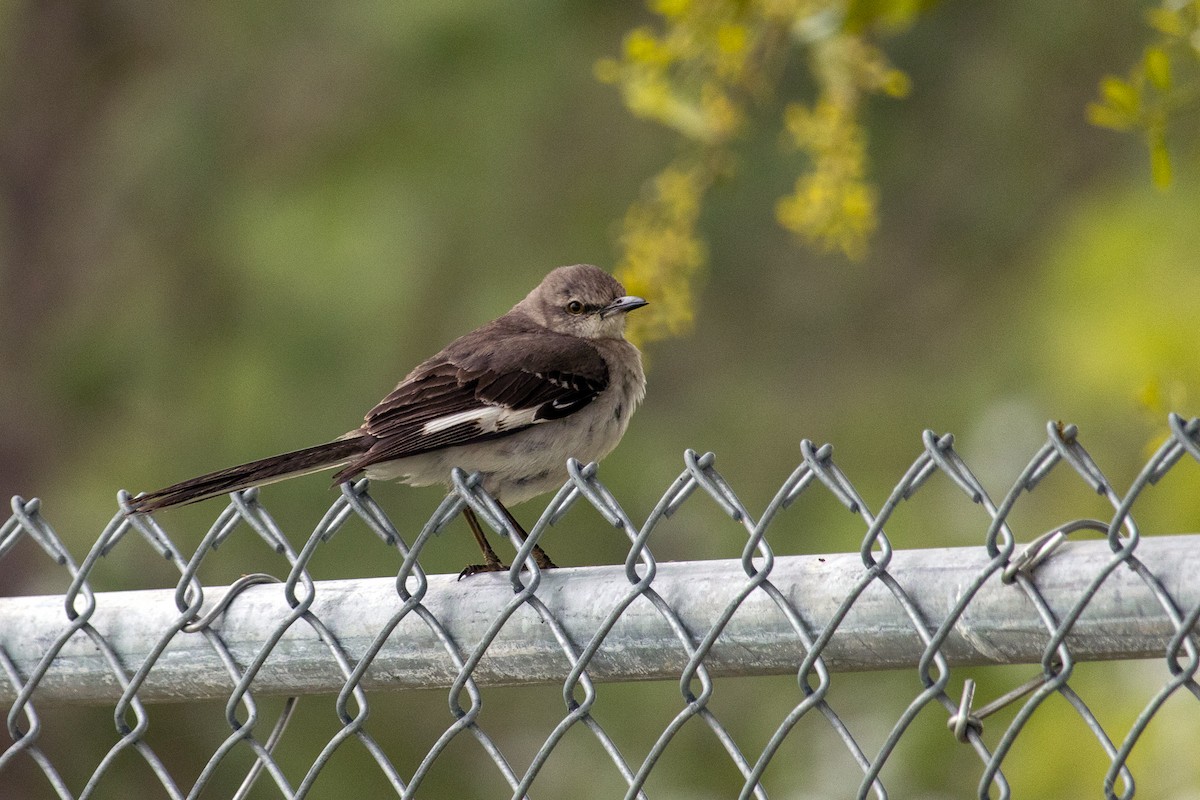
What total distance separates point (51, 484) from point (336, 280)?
2652mm

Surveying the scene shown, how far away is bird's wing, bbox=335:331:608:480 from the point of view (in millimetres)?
4055

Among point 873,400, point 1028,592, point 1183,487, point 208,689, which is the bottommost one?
point 873,400

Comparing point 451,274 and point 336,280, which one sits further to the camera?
point 451,274

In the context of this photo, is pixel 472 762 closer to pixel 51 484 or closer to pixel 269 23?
pixel 51 484

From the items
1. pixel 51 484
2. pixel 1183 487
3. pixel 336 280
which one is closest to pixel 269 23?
pixel 336 280

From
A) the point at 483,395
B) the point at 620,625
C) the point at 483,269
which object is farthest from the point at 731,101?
the point at 483,269

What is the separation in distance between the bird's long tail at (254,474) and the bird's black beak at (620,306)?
1262mm

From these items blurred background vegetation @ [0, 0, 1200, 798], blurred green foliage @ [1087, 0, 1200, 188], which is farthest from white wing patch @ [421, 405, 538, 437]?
blurred green foliage @ [1087, 0, 1200, 188]

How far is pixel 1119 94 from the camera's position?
2.88 m

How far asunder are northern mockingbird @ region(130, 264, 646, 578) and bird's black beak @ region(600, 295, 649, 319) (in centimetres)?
16

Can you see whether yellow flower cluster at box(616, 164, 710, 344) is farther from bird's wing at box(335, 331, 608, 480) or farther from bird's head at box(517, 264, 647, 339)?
bird's head at box(517, 264, 647, 339)

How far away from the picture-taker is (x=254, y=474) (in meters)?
3.30

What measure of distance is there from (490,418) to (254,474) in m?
1.00

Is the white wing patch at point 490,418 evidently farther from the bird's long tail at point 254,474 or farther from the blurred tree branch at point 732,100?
the blurred tree branch at point 732,100
